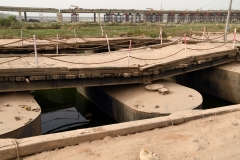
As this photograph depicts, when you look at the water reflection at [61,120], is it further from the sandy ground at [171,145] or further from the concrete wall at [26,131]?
the sandy ground at [171,145]

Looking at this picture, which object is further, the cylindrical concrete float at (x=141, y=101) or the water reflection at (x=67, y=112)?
the water reflection at (x=67, y=112)

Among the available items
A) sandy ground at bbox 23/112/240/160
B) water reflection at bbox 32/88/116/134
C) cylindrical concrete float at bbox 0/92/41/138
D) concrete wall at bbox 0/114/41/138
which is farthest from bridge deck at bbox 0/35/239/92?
sandy ground at bbox 23/112/240/160

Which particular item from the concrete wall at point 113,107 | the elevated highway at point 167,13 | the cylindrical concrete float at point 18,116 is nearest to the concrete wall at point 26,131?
the cylindrical concrete float at point 18,116

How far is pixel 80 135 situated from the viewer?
4.74 metres

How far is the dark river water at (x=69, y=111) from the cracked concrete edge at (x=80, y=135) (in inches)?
183

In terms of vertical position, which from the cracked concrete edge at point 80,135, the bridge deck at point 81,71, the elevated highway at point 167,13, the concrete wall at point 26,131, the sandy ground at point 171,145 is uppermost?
the elevated highway at point 167,13

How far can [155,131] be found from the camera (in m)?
5.34

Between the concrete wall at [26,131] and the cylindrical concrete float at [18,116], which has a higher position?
the cylindrical concrete float at [18,116]

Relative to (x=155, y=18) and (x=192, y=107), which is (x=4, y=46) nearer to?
(x=192, y=107)

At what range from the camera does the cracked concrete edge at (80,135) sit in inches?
167

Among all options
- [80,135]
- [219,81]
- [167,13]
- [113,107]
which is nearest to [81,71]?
[113,107]

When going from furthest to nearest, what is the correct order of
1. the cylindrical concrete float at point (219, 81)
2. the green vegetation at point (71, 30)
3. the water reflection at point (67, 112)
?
the green vegetation at point (71, 30)
the cylindrical concrete float at point (219, 81)
the water reflection at point (67, 112)

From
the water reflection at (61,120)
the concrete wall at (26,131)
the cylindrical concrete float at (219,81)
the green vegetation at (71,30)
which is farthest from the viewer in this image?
the green vegetation at (71,30)

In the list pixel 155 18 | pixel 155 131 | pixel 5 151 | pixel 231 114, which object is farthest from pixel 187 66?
pixel 155 18
